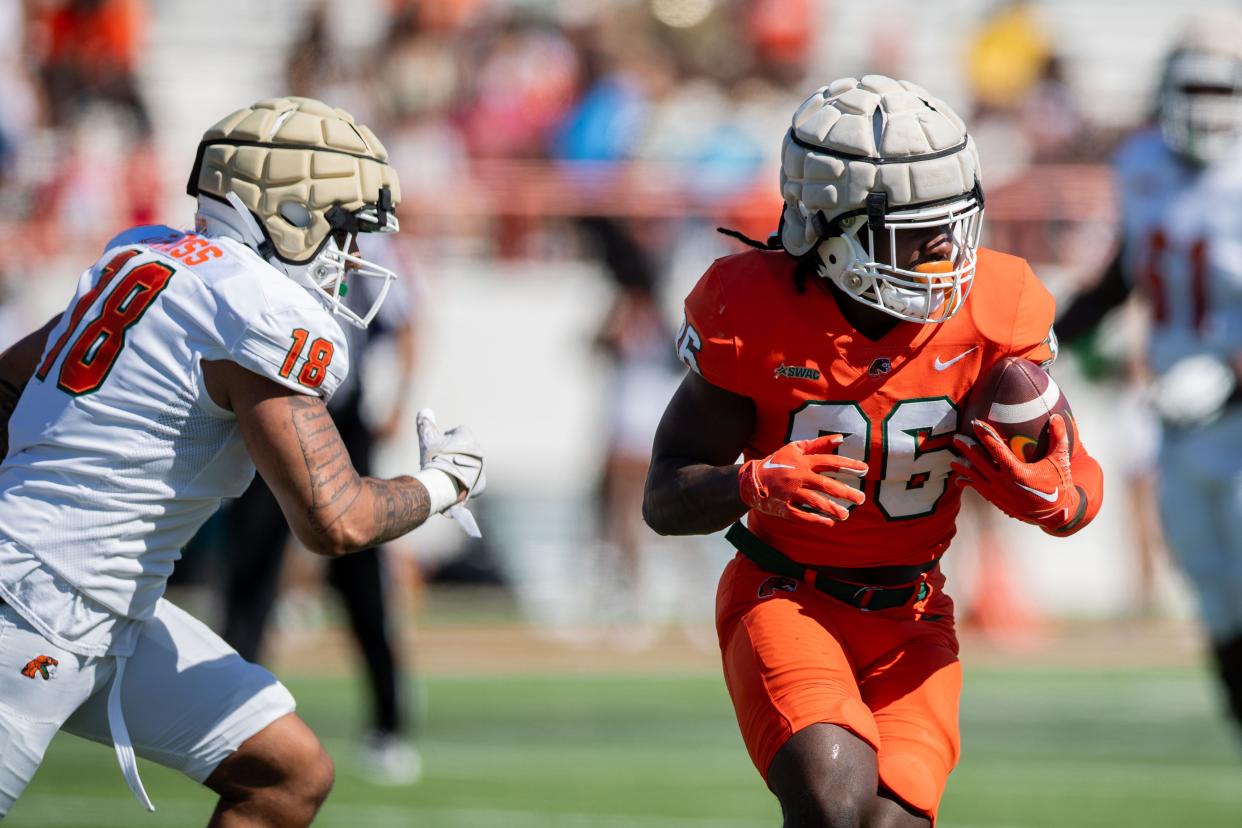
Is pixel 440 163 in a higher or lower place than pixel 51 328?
lower

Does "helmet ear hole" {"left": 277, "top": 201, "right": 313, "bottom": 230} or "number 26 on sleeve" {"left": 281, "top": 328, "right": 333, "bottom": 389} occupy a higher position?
"helmet ear hole" {"left": 277, "top": 201, "right": 313, "bottom": 230}

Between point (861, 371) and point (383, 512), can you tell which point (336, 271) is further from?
point (861, 371)

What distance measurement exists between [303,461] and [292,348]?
21 cm

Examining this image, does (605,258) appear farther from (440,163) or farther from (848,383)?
(848,383)

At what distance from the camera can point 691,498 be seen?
3666mm

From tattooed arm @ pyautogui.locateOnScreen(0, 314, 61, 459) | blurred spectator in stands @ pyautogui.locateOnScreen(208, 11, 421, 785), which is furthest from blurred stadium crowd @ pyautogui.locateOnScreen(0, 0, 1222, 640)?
tattooed arm @ pyautogui.locateOnScreen(0, 314, 61, 459)

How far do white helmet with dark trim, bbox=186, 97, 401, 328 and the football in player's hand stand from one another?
1230 mm

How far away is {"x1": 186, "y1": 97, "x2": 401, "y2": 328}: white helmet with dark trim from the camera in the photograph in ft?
12.4

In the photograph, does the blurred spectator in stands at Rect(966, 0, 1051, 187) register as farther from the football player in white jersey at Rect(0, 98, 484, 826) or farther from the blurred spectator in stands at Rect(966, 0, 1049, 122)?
the football player in white jersey at Rect(0, 98, 484, 826)

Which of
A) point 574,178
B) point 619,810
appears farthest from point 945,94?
point 619,810

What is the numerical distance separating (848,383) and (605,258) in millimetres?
8080

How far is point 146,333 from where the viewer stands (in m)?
3.59

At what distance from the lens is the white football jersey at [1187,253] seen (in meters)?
5.72

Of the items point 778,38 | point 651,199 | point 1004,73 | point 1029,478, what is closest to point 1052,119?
point 1004,73
